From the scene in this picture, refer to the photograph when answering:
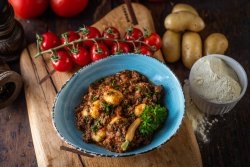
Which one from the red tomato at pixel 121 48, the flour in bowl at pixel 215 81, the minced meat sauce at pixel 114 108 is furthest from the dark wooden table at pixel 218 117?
the minced meat sauce at pixel 114 108

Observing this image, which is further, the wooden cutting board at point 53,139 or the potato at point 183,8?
the potato at point 183,8

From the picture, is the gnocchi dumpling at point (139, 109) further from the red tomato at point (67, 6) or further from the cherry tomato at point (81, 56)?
the red tomato at point (67, 6)

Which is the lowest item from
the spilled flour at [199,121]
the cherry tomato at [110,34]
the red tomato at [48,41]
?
the spilled flour at [199,121]

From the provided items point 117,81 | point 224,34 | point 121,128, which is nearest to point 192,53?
point 224,34

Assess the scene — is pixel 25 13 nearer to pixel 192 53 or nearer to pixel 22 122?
pixel 22 122

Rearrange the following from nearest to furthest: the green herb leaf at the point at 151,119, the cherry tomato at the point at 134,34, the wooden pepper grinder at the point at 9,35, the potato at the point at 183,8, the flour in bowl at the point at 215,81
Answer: the green herb leaf at the point at 151,119 < the flour in bowl at the point at 215,81 < the wooden pepper grinder at the point at 9,35 < the cherry tomato at the point at 134,34 < the potato at the point at 183,8

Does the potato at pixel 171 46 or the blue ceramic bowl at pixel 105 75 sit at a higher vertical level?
the blue ceramic bowl at pixel 105 75

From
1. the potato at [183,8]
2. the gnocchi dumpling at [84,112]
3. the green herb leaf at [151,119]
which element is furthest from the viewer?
the potato at [183,8]

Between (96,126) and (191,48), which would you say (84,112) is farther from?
(191,48)
